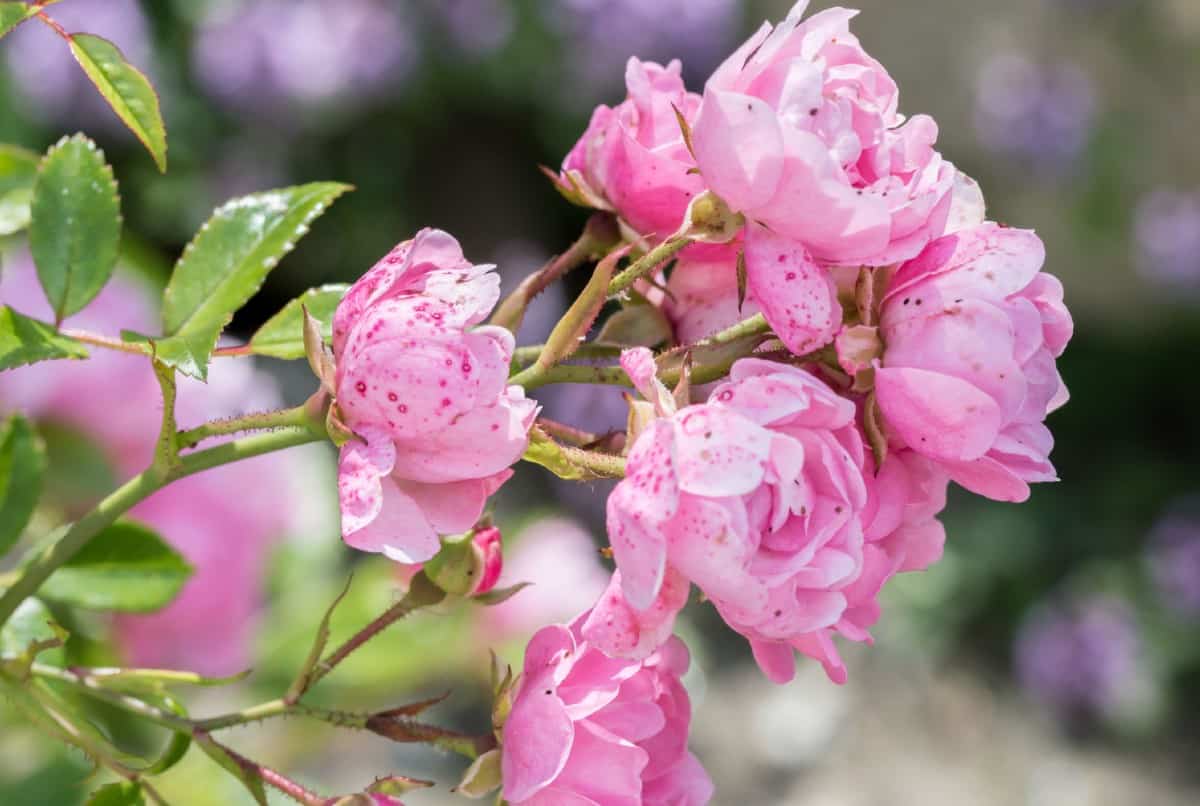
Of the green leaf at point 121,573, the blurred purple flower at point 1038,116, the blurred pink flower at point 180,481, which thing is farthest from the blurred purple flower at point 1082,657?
the green leaf at point 121,573

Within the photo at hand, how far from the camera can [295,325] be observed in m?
0.50

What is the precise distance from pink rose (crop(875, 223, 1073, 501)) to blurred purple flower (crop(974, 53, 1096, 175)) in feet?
8.90

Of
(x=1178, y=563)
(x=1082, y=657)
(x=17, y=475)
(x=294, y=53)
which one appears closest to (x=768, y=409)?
(x=17, y=475)

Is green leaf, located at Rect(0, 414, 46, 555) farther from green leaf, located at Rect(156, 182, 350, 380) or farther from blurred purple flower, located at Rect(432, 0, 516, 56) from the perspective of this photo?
blurred purple flower, located at Rect(432, 0, 516, 56)

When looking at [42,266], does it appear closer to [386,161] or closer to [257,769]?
[257,769]

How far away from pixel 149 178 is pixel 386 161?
1.62 ft

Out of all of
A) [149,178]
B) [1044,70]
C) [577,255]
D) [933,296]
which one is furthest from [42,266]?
[1044,70]

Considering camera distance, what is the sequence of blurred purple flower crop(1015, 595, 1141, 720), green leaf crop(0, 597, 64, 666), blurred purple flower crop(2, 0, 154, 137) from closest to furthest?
green leaf crop(0, 597, 64, 666) → blurred purple flower crop(2, 0, 154, 137) → blurred purple flower crop(1015, 595, 1141, 720)

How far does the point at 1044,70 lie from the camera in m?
3.08

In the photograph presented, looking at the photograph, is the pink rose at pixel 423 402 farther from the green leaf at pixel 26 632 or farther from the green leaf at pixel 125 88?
the green leaf at pixel 26 632

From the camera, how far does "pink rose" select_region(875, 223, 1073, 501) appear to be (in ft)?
1.33

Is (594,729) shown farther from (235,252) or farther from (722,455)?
(235,252)

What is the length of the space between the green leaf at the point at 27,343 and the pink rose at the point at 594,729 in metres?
0.19

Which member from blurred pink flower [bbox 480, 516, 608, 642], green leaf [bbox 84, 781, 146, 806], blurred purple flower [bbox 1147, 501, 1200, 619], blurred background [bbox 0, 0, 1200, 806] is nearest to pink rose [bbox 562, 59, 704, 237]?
green leaf [bbox 84, 781, 146, 806]
